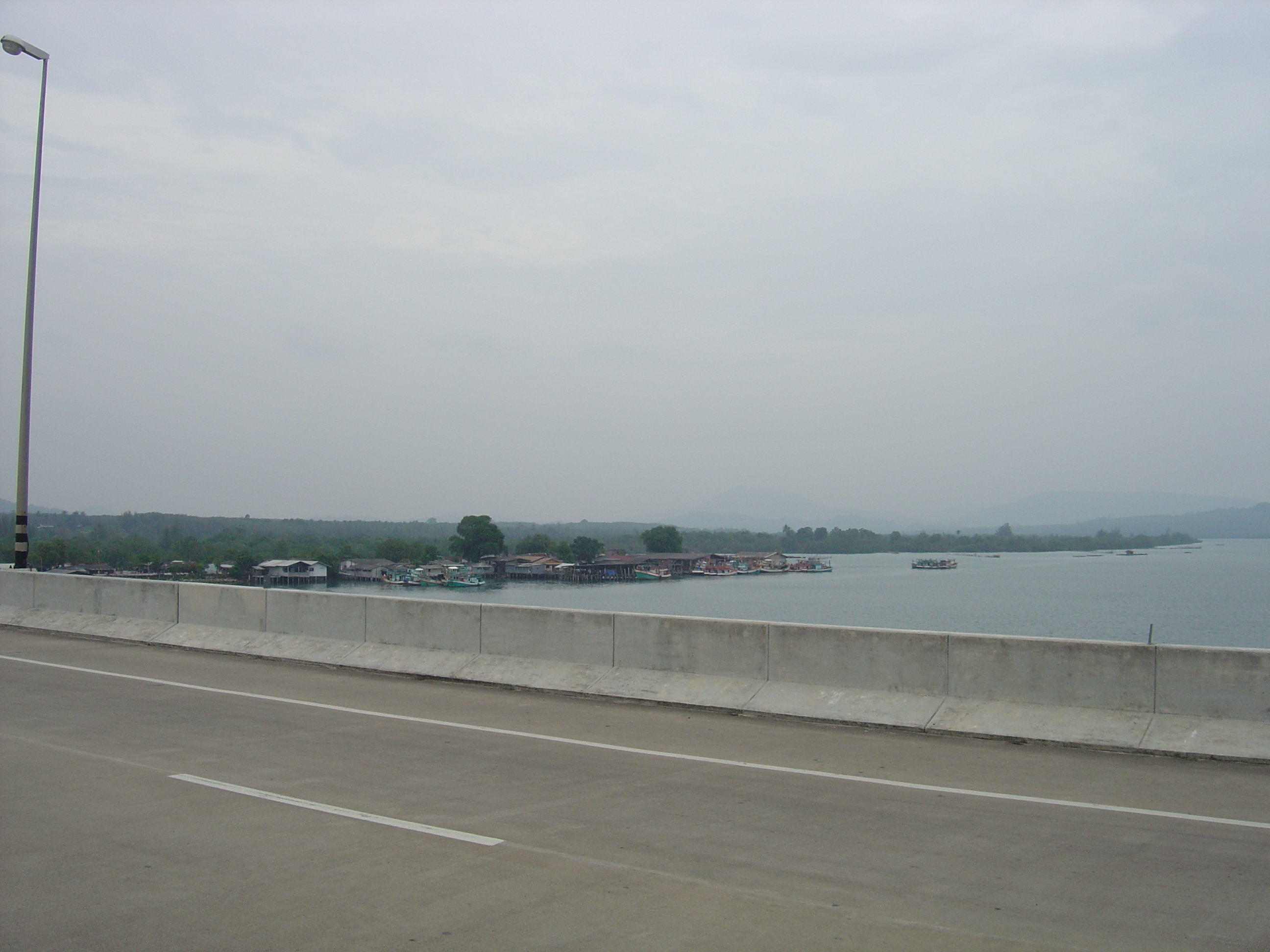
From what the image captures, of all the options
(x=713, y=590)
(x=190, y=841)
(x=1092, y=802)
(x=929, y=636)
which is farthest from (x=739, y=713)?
(x=713, y=590)

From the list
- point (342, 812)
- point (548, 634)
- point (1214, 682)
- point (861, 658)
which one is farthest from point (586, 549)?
point (342, 812)

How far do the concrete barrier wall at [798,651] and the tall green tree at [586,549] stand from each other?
23.9m

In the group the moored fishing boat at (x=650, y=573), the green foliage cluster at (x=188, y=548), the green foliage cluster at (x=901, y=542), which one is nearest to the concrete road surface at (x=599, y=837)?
the green foliage cluster at (x=188, y=548)

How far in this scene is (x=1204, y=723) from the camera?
398 inches

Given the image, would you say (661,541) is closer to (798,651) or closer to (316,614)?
(316,614)

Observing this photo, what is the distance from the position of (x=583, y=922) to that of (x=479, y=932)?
1.85 feet

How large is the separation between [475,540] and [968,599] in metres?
29.0

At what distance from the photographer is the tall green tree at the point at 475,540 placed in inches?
1419

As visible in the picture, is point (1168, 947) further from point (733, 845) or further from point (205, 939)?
point (205, 939)

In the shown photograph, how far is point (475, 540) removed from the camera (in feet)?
120

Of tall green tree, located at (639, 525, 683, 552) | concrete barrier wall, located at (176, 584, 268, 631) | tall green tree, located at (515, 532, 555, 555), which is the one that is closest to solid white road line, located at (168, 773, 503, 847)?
concrete barrier wall, located at (176, 584, 268, 631)

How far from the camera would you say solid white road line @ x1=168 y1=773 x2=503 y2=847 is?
23.6ft

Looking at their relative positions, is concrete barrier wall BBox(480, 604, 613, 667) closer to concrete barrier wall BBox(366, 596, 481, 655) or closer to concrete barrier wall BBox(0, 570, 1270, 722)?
concrete barrier wall BBox(0, 570, 1270, 722)

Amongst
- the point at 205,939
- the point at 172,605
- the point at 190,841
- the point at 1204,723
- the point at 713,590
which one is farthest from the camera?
the point at 713,590
